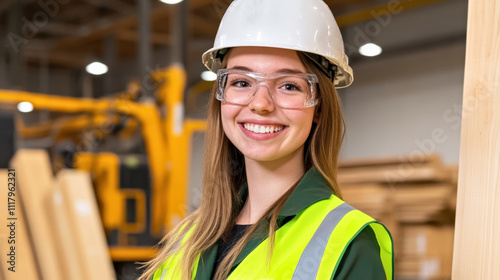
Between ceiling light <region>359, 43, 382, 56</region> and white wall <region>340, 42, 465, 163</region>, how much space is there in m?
0.16

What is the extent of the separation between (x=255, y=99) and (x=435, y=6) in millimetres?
8557

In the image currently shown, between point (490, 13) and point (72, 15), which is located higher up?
point (72, 15)

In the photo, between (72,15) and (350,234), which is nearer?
(350,234)

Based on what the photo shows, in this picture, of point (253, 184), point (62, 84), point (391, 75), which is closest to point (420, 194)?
point (391, 75)

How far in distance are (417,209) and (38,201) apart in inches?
180

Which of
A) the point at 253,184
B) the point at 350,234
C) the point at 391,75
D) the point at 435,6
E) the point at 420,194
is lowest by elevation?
the point at 350,234

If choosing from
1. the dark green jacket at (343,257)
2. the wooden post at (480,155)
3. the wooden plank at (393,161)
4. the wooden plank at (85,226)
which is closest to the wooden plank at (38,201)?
Result: the wooden plank at (85,226)

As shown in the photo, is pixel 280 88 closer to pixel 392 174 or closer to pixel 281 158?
pixel 281 158

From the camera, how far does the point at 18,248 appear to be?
4.55m

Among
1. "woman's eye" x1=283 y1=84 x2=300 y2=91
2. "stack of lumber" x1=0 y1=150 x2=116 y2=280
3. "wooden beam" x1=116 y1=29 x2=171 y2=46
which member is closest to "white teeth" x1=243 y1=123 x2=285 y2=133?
"woman's eye" x1=283 y1=84 x2=300 y2=91

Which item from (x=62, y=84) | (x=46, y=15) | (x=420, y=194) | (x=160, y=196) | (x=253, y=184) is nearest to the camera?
(x=253, y=184)

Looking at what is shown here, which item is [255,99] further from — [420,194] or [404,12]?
[404,12]

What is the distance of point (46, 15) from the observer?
11828mm

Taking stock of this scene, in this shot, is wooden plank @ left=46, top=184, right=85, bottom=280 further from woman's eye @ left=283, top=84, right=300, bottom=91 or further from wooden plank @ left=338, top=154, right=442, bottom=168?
wooden plank @ left=338, top=154, right=442, bottom=168
